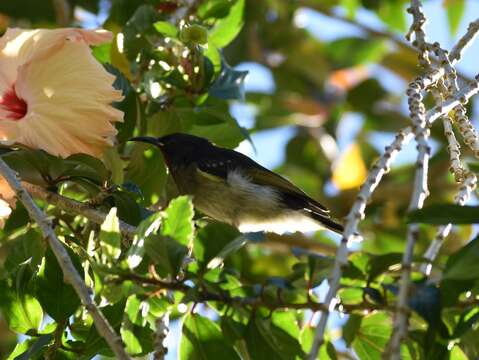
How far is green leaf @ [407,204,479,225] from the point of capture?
1.83m

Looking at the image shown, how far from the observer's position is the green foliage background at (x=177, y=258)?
6.55ft

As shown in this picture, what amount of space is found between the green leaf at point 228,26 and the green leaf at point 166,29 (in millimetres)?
433

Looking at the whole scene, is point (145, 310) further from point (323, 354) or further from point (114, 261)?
point (323, 354)

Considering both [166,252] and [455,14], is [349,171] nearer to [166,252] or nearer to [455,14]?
[455,14]

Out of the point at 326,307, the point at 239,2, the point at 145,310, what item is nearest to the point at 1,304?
the point at 145,310

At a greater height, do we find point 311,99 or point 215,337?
point 215,337

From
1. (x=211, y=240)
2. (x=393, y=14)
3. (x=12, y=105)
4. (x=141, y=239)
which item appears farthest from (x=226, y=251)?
(x=393, y=14)

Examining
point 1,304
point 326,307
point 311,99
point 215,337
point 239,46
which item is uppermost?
point 326,307

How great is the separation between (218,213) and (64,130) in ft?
5.29

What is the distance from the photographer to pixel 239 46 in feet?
17.5

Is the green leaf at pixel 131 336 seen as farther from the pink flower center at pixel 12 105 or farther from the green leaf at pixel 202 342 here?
the pink flower center at pixel 12 105

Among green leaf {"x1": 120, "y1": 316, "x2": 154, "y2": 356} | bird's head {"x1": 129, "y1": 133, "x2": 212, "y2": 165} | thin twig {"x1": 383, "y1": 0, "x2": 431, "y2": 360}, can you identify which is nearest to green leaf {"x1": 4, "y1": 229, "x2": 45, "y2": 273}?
green leaf {"x1": 120, "y1": 316, "x2": 154, "y2": 356}

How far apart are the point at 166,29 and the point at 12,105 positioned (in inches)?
25.8

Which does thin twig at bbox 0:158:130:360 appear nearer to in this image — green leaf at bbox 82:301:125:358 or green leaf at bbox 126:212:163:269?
green leaf at bbox 126:212:163:269
